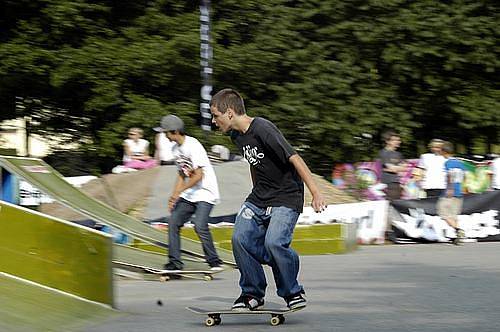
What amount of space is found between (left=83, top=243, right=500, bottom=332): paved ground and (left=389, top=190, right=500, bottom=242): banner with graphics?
293 cm

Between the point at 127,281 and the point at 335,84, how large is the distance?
45.3 feet

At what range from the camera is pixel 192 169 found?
38.8 ft

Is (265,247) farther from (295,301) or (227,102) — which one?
(227,102)

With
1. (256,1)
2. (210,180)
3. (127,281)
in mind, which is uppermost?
(256,1)

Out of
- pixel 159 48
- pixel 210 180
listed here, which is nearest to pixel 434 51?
pixel 159 48

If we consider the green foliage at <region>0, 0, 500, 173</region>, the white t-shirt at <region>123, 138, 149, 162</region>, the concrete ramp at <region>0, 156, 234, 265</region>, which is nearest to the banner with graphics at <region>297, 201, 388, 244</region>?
the white t-shirt at <region>123, 138, 149, 162</region>

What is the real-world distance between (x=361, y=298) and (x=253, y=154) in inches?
89.9

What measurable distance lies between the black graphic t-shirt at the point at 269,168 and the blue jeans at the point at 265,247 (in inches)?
3.1

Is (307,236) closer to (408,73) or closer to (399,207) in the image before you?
(399,207)

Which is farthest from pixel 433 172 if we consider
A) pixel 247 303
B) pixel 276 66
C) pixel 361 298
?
Answer: pixel 247 303

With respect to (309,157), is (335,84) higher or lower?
higher

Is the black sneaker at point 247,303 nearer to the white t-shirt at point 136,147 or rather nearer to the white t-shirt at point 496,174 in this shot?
the white t-shirt at point 136,147

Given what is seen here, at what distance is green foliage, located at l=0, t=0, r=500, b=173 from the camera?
949 inches

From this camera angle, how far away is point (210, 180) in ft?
39.2
